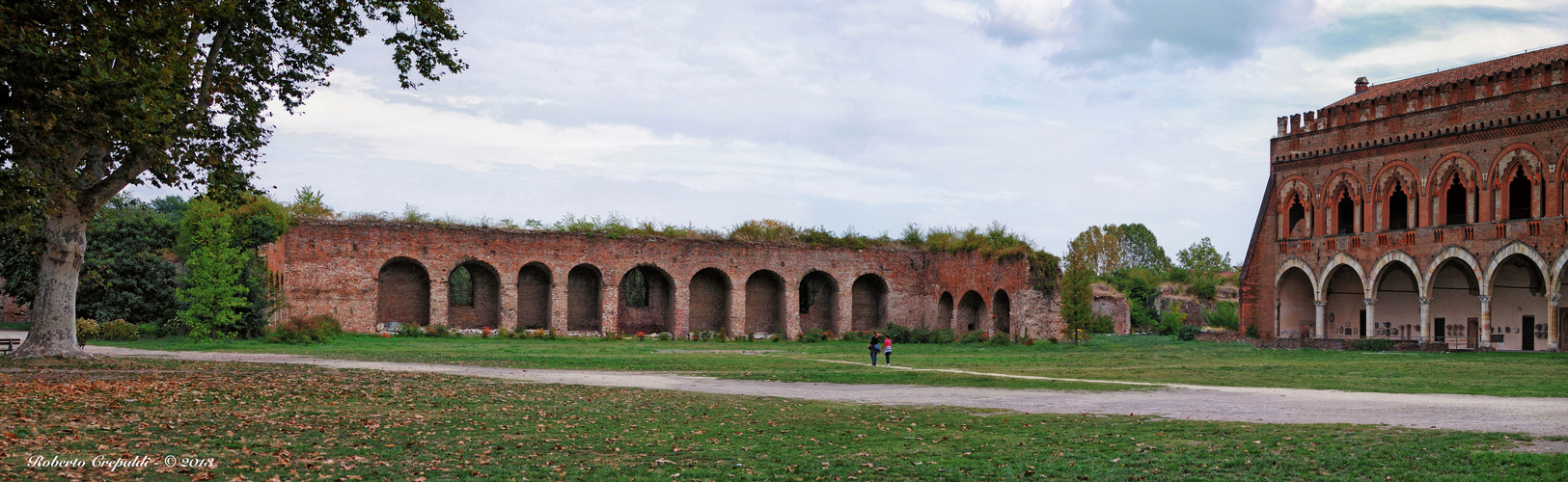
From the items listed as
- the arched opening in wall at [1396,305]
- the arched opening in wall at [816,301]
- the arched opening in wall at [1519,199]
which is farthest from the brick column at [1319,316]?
the arched opening in wall at [816,301]

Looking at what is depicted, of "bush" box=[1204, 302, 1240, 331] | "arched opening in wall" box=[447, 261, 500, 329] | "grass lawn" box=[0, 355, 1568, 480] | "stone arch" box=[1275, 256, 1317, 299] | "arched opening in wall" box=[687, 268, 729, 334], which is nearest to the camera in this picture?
"grass lawn" box=[0, 355, 1568, 480]

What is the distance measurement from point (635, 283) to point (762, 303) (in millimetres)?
5341

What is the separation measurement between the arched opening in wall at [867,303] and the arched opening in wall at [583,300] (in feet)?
35.3

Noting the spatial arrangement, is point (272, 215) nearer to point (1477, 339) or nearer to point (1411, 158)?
point (1411, 158)

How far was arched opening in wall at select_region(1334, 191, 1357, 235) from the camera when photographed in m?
40.8

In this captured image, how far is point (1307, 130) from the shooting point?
41.9m

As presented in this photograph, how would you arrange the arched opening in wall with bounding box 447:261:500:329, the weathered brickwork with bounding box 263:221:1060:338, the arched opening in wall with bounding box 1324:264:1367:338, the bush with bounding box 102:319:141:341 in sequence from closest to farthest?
the bush with bounding box 102:319:141:341
the weathered brickwork with bounding box 263:221:1060:338
the arched opening in wall with bounding box 447:261:500:329
the arched opening in wall with bounding box 1324:264:1367:338

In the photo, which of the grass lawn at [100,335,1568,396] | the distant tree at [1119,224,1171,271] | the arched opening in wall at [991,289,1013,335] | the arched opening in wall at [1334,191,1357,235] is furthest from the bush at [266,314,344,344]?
the distant tree at [1119,224,1171,271]

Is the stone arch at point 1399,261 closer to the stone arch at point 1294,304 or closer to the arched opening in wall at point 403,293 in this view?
the stone arch at point 1294,304

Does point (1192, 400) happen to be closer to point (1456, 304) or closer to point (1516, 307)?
point (1516, 307)

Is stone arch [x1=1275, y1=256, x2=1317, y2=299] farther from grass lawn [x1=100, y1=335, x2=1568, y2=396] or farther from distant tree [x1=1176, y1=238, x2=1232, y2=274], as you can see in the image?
distant tree [x1=1176, y1=238, x2=1232, y2=274]

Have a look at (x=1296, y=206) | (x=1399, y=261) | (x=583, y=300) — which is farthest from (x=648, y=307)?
(x=1399, y=261)

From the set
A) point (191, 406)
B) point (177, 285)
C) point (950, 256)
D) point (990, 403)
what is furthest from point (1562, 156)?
point (177, 285)

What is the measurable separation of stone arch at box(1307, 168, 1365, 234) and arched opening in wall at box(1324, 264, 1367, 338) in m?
1.74
